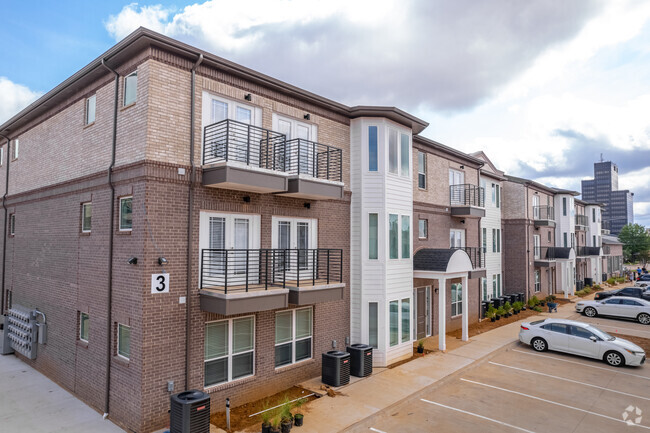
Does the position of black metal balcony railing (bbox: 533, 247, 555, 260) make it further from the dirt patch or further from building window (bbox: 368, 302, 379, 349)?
the dirt patch

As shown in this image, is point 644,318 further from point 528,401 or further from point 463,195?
point 528,401

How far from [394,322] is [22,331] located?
13.0 meters

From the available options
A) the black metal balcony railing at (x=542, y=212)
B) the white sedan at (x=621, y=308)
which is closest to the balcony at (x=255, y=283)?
the white sedan at (x=621, y=308)

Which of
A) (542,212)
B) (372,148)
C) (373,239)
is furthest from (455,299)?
(542,212)

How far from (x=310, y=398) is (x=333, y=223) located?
218 inches

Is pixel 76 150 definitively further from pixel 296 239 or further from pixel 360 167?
pixel 360 167

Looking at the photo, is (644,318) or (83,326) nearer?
(83,326)

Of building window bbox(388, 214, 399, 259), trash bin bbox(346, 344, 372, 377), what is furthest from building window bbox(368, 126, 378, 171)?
trash bin bbox(346, 344, 372, 377)

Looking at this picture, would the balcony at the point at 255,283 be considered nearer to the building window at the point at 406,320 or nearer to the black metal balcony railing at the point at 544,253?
the building window at the point at 406,320

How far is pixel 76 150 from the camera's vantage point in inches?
470

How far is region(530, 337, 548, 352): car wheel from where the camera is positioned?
16.4 m

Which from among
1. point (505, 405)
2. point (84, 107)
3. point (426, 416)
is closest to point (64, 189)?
point (84, 107)

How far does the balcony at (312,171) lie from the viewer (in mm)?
11024

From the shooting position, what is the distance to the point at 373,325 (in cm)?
1399
